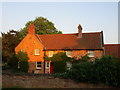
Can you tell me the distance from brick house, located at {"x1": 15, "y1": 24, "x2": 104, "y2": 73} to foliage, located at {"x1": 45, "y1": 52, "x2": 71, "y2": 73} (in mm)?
1731

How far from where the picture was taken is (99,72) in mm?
13875

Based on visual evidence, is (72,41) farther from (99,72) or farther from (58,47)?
(99,72)

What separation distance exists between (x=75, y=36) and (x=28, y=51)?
36.1ft

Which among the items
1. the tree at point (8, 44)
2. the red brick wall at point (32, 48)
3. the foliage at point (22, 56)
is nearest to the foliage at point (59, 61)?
the red brick wall at point (32, 48)

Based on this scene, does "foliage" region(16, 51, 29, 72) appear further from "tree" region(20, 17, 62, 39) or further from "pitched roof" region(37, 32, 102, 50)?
"tree" region(20, 17, 62, 39)

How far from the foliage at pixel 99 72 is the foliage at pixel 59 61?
13.6m

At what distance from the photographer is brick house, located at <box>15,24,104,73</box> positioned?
29.7 m

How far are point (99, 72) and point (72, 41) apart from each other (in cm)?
1924

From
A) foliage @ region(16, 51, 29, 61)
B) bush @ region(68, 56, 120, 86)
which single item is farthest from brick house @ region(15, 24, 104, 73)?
bush @ region(68, 56, 120, 86)

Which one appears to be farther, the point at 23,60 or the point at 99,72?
the point at 23,60

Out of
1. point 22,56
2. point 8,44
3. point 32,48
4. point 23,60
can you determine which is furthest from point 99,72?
point 8,44

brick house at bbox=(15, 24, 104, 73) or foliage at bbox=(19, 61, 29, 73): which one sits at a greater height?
brick house at bbox=(15, 24, 104, 73)

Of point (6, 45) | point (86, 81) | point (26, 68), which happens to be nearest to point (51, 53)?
point (26, 68)

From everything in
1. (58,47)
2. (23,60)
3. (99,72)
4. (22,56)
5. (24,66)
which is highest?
(58,47)
